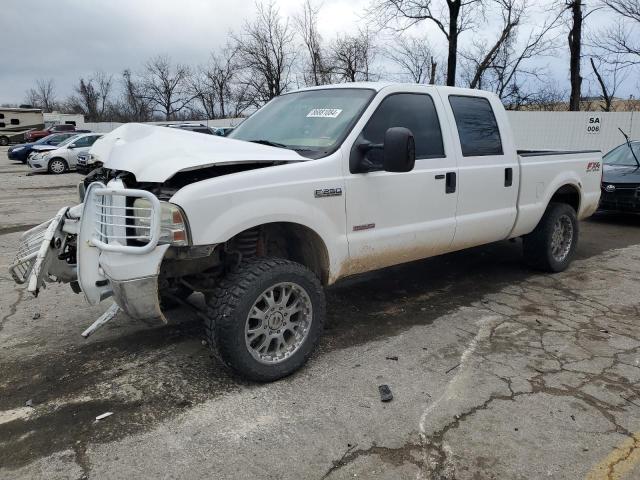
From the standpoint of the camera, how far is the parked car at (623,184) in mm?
9477

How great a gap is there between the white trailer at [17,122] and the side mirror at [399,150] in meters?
50.4

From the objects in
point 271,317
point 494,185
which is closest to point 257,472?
point 271,317

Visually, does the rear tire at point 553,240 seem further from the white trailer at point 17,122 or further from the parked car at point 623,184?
the white trailer at point 17,122

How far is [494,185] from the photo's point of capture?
510cm

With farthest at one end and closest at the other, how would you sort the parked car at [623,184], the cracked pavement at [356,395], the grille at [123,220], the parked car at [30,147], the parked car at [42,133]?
the parked car at [42,133], the parked car at [30,147], the parked car at [623,184], the grille at [123,220], the cracked pavement at [356,395]

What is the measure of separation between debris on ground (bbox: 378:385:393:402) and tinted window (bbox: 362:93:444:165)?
165cm

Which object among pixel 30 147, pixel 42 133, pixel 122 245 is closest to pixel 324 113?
pixel 122 245

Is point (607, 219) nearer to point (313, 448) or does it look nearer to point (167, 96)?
point (313, 448)

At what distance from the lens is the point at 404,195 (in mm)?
4238

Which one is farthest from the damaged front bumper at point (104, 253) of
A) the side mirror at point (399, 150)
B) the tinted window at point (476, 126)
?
the tinted window at point (476, 126)

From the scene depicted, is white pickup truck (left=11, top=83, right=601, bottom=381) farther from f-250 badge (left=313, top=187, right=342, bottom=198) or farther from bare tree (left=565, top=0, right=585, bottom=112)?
bare tree (left=565, top=0, right=585, bottom=112)

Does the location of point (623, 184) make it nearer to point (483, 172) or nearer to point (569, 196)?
point (569, 196)

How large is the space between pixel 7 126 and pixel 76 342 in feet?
168

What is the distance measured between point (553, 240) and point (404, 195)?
9.39 feet
